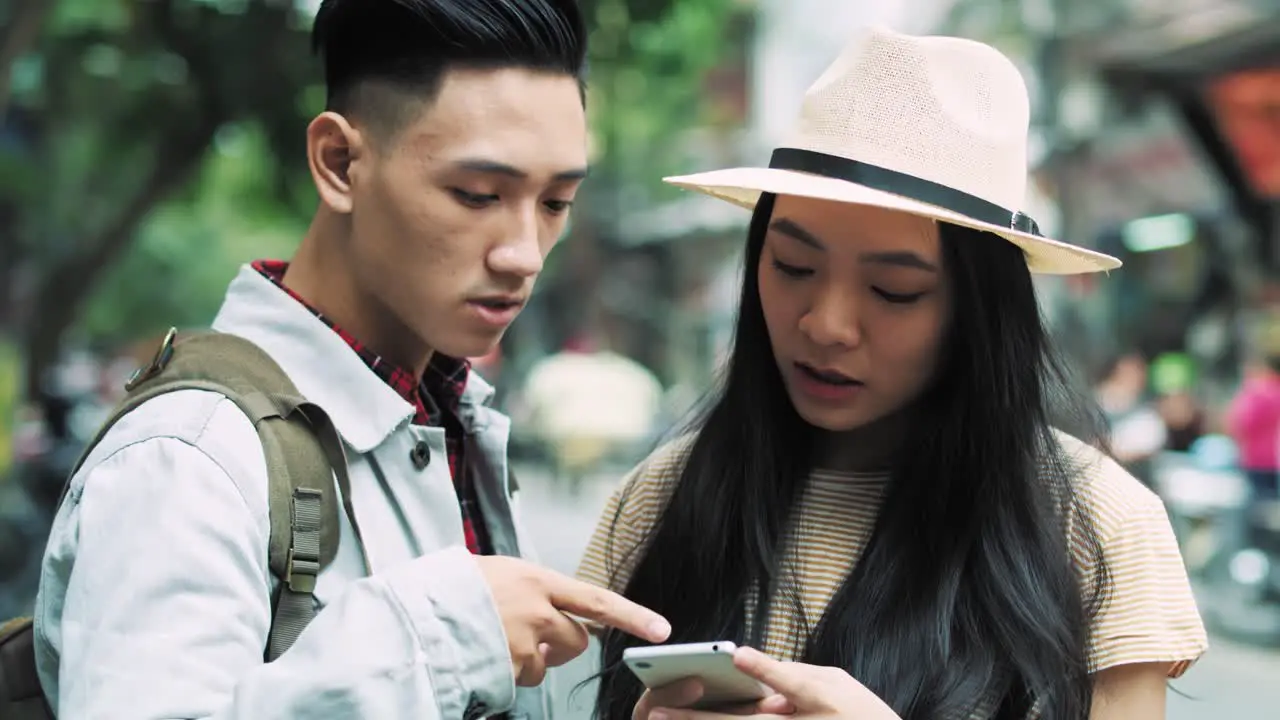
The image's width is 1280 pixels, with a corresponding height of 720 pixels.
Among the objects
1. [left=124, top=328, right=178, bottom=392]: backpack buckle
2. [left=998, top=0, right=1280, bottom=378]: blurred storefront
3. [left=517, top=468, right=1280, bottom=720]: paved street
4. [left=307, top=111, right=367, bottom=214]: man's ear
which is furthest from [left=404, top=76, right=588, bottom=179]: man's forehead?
[left=998, top=0, right=1280, bottom=378]: blurred storefront

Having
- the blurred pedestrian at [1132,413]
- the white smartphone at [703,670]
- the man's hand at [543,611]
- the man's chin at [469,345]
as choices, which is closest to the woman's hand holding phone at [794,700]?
the white smartphone at [703,670]

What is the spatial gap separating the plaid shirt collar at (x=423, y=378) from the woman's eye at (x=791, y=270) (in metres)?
0.62

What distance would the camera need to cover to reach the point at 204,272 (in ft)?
106

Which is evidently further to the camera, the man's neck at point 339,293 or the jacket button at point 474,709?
the man's neck at point 339,293

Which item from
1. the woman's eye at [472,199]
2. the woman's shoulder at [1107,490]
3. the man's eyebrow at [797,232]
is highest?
the man's eyebrow at [797,232]

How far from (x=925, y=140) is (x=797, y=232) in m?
0.24

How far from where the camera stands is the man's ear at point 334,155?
81.6 inches

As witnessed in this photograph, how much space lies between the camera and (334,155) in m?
2.10

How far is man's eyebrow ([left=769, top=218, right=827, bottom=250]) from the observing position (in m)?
2.05

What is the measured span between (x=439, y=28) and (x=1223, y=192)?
12.2m

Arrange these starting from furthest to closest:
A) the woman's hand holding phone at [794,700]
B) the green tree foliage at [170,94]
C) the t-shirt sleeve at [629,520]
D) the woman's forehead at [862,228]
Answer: the green tree foliage at [170,94] < the t-shirt sleeve at [629,520] < the woman's forehead at [862,228] < the woman's hand holding phone at [794,700]

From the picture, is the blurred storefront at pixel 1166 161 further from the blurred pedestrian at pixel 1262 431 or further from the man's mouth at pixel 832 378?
the man's mouth at pixel 832 378

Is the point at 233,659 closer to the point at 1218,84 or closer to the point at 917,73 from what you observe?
the point at 917,73

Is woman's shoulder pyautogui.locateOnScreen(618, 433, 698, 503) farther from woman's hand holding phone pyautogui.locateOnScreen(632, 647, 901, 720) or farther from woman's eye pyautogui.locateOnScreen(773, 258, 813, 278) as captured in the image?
woman's hand holding phone pyautogui.locateOnScreen(632, 647, 901, 720)
